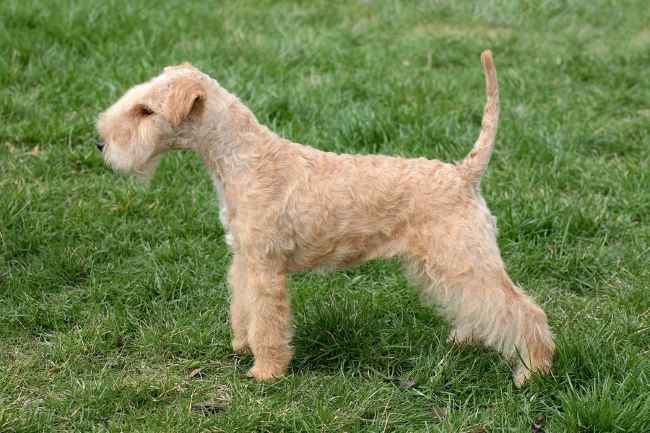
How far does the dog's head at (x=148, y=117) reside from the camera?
4.00 m

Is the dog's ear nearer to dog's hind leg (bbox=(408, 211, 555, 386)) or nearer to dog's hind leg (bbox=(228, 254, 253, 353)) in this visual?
dog's hind leg (bbox=(228, 254, 253, 353))

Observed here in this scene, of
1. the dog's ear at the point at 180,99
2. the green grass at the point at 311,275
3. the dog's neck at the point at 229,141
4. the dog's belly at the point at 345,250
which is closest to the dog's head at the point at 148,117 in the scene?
the dog's ear at the point at 180,99

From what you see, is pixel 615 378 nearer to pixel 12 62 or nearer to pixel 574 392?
pixel 574 392

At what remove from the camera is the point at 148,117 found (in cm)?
405

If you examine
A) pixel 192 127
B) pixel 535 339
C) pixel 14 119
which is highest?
pixel 192 127

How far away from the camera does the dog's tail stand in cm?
416

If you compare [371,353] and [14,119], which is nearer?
[371,353]

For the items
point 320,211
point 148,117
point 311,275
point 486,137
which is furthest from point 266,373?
point 486,137

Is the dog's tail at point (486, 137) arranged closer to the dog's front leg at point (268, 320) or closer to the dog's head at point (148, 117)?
the dog's front leg at point (268, 320)

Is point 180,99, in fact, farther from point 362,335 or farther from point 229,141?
point 362,335

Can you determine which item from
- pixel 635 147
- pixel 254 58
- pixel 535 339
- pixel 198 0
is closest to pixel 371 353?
pixel 535 339

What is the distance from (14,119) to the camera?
22.2 feet

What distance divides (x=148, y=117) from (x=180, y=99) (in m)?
0.19

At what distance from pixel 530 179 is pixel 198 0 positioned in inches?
195
